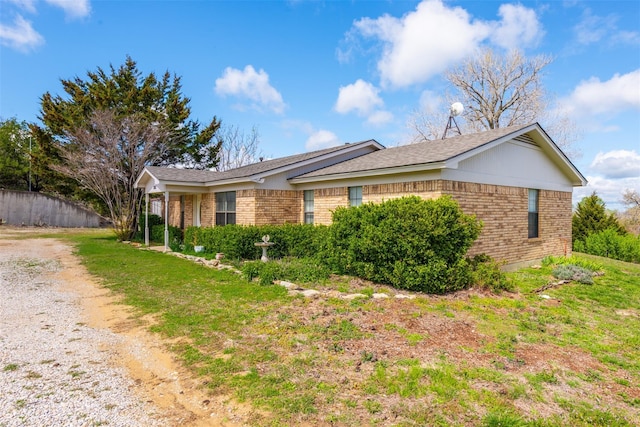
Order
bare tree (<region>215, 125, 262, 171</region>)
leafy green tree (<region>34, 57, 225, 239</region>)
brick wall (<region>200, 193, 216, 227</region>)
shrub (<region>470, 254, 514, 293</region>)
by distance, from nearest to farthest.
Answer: shrub (<region>470, 254, 514, 293</region>)
brick wall (<region>200, 193, 216, 227</region>)
leafy green tree (<region>34, 57, 225, 239</region>)
bare tree (<region>215, 125, 262, 171</region>)

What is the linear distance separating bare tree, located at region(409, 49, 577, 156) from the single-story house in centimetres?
1458

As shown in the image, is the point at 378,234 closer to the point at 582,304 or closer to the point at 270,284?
the point at 270,284

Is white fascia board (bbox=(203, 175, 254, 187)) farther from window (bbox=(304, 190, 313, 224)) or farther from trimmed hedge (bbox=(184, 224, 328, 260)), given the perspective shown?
window (bbox=(304, 190, 313, 224))

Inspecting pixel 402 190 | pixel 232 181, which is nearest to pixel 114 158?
pixel 232 181

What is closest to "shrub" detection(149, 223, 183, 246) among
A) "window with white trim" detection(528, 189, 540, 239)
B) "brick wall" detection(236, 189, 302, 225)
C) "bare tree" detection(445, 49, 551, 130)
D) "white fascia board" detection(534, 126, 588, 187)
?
"brick wall" detection(236, 189, 302, 225)

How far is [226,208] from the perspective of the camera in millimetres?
14305

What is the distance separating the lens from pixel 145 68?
25344mm

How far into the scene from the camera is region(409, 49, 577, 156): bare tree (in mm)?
24594

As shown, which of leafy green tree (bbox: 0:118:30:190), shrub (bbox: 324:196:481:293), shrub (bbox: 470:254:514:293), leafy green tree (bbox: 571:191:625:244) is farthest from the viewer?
leafy green tree (bbox: 0:118:30:190)

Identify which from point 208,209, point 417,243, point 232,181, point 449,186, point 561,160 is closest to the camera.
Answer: point 417,243

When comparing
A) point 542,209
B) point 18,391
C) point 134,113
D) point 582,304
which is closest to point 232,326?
point 18,391

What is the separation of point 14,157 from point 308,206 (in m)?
36.1

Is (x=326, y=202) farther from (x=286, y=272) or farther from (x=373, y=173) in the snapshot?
(x=286, y=272)

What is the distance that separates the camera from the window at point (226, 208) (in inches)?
546
